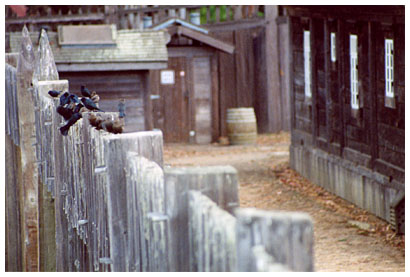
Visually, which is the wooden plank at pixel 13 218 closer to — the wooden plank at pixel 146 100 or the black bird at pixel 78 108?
the black bird at pixel 78 108

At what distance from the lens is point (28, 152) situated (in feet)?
29.4

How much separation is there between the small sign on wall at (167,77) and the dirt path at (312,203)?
1.64 metres

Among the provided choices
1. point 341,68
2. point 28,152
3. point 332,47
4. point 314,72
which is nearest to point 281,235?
point 28,152

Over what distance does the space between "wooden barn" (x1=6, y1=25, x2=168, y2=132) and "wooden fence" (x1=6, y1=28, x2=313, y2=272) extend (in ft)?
32.9

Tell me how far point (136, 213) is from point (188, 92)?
20.0 metres

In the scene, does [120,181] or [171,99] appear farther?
[171,99]

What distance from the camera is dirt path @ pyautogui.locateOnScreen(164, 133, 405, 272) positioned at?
36.0 ft

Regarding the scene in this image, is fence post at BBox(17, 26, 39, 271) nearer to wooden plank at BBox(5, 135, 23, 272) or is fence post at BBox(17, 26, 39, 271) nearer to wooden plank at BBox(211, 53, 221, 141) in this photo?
wooden plank at BBox(5, 135, 23, 272)

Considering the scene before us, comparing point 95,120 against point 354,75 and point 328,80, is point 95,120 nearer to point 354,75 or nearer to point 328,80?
point 354,75

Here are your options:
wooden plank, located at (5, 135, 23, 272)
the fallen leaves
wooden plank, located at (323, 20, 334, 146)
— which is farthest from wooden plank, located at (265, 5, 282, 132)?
wooden plank, located at (5, 135, 23, 272)

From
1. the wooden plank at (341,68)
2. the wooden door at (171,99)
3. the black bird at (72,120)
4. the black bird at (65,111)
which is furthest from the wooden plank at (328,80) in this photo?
the black bird at (72,120)

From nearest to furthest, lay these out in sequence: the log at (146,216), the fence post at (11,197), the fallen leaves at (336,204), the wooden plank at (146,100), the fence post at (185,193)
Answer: the fence post at (185,193)
the log at (146,216)
the fence post at (11,197)
the fallen leaves at (336,204)
the wooden plank at (146,100)

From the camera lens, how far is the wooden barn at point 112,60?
740 inches

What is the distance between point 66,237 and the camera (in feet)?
23.1
